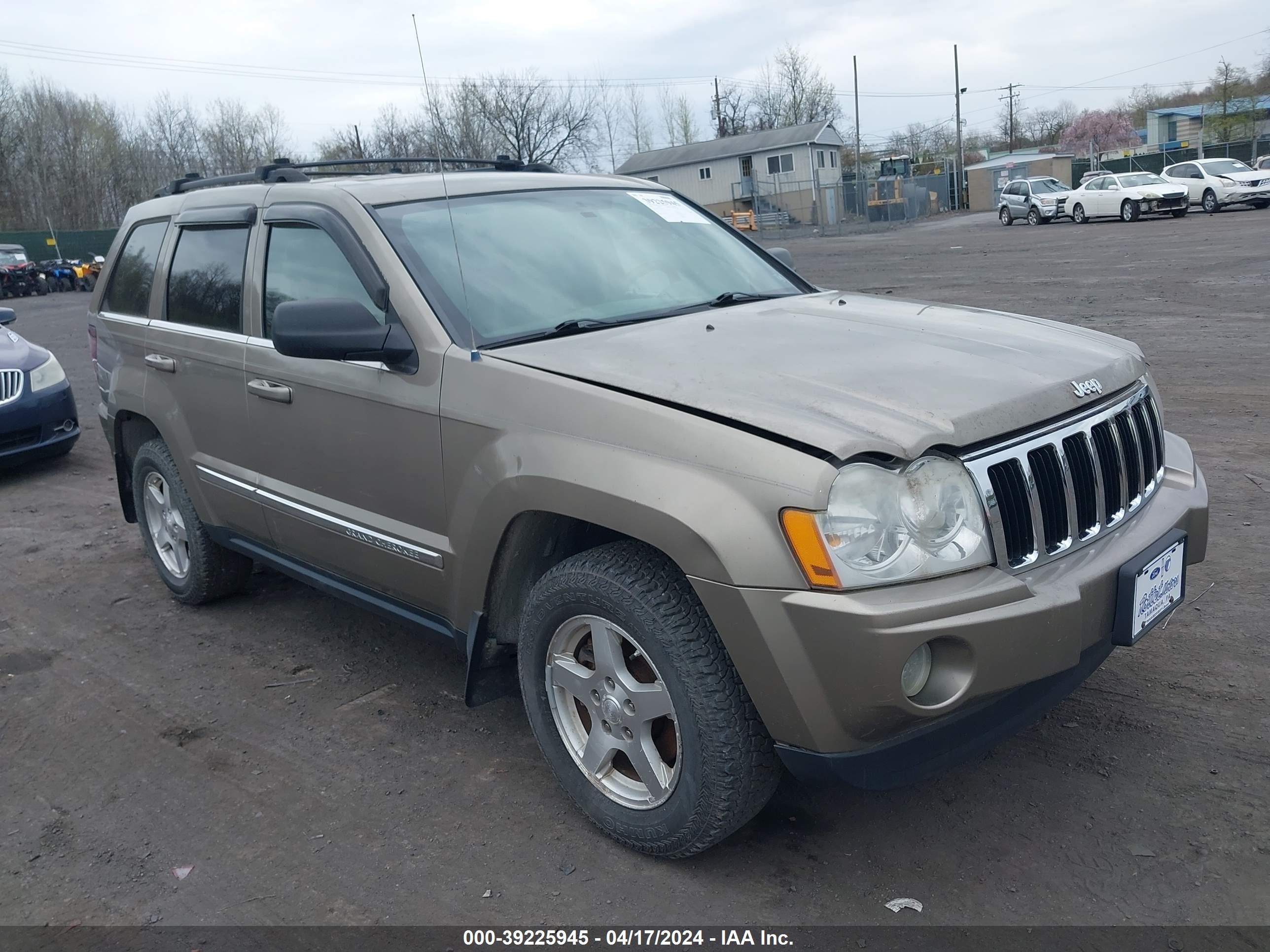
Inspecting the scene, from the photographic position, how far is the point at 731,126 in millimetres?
87312

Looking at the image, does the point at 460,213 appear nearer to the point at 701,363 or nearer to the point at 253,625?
the point at 701,363

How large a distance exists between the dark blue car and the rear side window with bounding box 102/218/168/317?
314 cm

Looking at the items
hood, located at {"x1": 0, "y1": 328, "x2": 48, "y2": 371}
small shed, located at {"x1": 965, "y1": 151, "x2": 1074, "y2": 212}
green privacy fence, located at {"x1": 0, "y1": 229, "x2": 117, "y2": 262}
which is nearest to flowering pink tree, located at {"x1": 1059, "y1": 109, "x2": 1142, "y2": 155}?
small shed, located at {"x1": 965, "y1": 151, "x2": 1074, "y2": 212}

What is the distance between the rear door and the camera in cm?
409

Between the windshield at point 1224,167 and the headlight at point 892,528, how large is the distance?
106ft

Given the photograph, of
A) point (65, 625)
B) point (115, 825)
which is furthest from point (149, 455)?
point (115, 825)

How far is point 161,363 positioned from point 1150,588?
3906 millimetres

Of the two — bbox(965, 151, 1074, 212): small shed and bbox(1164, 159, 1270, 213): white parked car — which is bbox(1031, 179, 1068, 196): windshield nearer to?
bbox(1164, 159, 1270, 213): white parked car

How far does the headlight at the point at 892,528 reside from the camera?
7.59 feet

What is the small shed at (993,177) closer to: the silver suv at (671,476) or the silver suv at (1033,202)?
the silver suv at (1033,202)

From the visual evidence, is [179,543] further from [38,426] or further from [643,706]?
[38,426]

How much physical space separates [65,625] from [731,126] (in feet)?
289

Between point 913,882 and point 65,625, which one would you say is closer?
point 913,882

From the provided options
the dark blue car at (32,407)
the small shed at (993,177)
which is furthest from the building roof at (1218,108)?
the dark blue car at (32,407)
